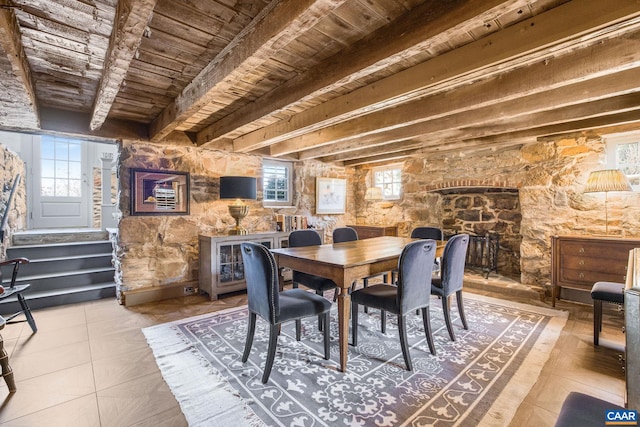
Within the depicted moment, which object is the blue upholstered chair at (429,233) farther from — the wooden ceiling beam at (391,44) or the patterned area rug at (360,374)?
the wooden ceiling beam at (391,44)

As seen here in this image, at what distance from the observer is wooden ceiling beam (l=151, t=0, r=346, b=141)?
126 cm

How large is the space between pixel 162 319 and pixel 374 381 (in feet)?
7.53

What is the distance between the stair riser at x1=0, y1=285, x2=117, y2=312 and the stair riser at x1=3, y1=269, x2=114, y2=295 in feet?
0.51

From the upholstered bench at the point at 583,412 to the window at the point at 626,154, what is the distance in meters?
3.48

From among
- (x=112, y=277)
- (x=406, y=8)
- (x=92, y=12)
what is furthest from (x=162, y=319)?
(x=406, y=8)

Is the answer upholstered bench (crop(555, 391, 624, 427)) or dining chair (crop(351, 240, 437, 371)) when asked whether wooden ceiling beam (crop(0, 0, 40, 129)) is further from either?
upholstered bench (crop(555, 391, 624, 427))

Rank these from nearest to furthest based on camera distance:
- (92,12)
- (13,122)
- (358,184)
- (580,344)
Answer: (92,12)
(580,344)
(13,122)
(358,184)

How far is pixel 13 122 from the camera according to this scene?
2.90 m

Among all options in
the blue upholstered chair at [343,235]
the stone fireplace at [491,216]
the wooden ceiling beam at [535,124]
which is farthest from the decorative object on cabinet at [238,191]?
the stone fireplace at [491,216]

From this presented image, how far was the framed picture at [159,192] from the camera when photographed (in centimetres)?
362

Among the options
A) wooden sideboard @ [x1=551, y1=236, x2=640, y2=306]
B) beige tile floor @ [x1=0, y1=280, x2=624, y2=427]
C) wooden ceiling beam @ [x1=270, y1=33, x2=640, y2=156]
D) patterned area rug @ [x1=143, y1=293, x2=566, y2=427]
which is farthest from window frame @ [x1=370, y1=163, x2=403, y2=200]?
beige tile floor @ [x1=0, y1=280, x2=624, y2=427]

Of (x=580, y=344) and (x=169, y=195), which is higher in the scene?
(x=169, y=195)

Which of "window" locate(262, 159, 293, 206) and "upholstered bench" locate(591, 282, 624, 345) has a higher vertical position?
"window" locate(262, 159, 293, 206)

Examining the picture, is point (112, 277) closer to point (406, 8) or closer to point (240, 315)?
point (240, 315)
